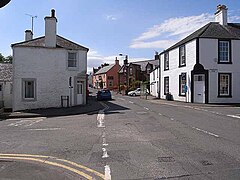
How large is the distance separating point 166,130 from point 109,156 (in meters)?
4.52

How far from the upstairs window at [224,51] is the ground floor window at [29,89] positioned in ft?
60.0

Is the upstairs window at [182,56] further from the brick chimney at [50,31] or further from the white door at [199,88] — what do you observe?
the brick chimney at [50,31]

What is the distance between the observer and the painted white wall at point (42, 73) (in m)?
22.9

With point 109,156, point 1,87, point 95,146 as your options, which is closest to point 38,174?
point 109,156

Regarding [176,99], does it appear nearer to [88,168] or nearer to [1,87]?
[1,87]

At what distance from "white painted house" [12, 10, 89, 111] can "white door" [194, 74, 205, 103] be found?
39.3ft

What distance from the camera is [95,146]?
27.3 ft

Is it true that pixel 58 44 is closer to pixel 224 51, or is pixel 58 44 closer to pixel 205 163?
pixel 224 51

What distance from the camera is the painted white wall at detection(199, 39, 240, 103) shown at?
2589cm

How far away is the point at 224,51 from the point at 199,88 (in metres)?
4.53

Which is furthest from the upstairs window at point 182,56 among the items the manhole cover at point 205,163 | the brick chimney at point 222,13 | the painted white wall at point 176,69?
the manhole cover at point 205,163

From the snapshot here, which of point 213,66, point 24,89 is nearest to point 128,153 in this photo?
point 24,89

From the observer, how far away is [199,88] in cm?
2650

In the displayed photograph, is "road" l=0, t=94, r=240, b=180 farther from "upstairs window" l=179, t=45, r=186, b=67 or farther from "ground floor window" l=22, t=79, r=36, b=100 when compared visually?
"upstairs window" l=179, t=45, r=186, b=67
